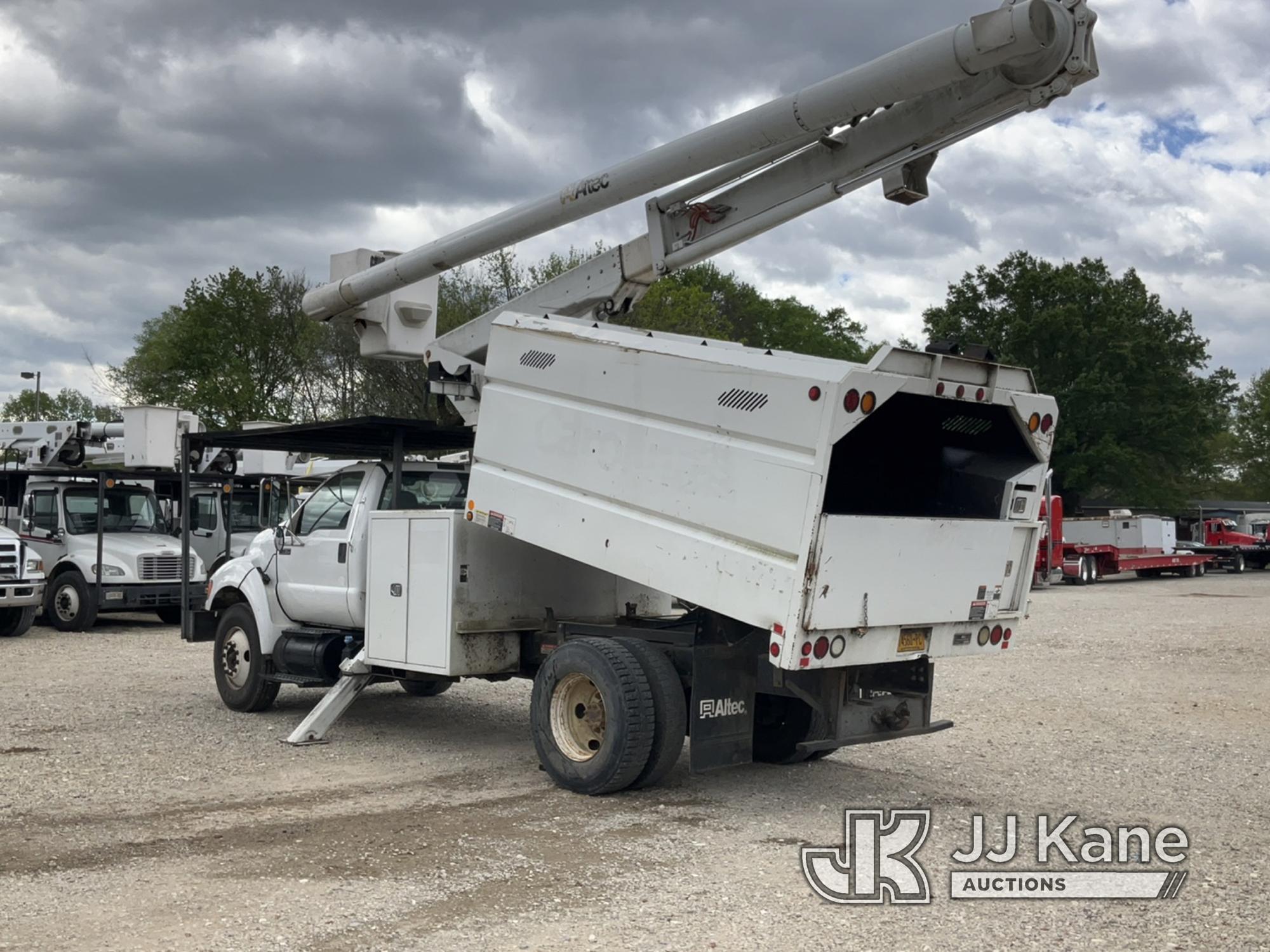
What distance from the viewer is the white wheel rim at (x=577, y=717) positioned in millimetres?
8367

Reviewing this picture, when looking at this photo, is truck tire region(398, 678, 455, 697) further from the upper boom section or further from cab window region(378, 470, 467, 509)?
the upper boom section

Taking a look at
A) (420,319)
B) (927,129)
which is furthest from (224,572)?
(927,129)

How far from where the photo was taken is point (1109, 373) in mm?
51531

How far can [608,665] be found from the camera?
8094mm

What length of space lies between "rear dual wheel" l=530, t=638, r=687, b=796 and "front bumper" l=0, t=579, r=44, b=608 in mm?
12460

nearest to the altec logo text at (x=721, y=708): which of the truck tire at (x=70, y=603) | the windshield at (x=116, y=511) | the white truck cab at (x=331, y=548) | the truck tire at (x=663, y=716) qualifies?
the truck tire at (x=663, y=716)

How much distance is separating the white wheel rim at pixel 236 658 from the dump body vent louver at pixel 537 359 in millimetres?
4217

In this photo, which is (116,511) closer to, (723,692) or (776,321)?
(723,692)

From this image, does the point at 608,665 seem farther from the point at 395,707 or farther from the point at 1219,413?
the point at 1219,413

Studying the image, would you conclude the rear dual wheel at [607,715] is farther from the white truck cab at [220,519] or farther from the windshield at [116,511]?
the white truck cab at [220,519]

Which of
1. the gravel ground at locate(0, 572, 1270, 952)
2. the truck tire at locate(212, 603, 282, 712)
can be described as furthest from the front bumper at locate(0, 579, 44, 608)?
the truck tire at locate(212, 603, 282, 712)

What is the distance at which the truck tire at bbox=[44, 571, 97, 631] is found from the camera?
1964 cm

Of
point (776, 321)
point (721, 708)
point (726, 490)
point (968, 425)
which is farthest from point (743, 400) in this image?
point (776, 321)

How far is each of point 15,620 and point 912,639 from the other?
15.3 meters
